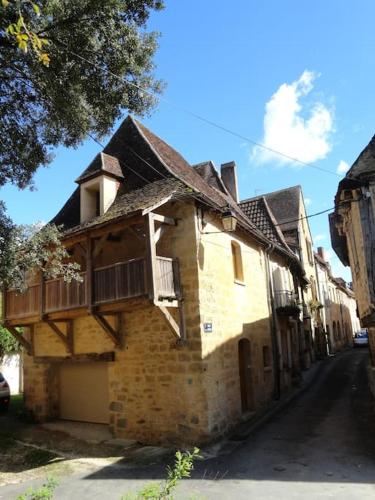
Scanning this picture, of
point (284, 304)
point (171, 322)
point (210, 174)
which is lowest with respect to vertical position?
point (171, 322)

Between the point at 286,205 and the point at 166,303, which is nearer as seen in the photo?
the point at 166,303

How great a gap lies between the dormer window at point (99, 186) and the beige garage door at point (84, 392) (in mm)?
4500

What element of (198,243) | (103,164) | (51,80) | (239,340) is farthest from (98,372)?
(51,80)

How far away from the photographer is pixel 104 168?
11.3m

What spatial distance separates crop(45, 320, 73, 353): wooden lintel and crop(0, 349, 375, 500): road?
431cm

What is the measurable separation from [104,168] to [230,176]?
8.34 meters

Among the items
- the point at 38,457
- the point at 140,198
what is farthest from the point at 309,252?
the point at 38,457

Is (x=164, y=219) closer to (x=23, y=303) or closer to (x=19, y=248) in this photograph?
(x=19, y=248)

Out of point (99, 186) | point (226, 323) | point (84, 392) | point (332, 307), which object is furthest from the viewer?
point (332, 307)

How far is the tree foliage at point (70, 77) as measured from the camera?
719cm

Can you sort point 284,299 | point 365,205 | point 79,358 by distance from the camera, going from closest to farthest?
point 365,205
point 79,358
point 284,299

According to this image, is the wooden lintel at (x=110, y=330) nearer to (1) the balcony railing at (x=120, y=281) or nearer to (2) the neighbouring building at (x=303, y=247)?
(1) the balcony railing at (x=120, y=281)

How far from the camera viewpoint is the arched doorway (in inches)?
470

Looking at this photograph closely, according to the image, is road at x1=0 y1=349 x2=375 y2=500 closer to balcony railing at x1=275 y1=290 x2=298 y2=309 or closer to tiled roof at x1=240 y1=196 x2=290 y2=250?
balcony railing at x1=275 y1=290 x2=298 y2=309
